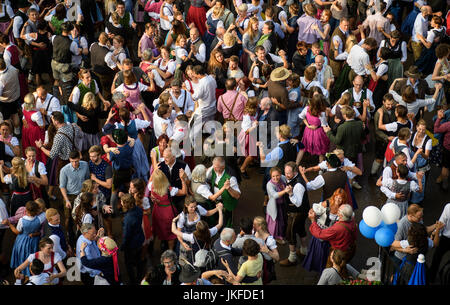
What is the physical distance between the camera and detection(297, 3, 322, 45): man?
12242 mm

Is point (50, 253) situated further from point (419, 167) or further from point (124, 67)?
point (419, 167)

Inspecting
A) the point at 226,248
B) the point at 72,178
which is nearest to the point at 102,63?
the point at 72,178

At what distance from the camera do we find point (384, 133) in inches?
404

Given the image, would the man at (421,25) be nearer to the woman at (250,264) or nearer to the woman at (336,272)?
the woman at (336,272)

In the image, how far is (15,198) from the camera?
868 cm

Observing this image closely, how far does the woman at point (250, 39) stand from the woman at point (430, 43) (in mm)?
3062

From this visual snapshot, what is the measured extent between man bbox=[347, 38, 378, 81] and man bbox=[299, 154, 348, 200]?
297 centimetres

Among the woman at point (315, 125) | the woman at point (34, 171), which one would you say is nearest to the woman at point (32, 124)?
the woman at point (34, 171)

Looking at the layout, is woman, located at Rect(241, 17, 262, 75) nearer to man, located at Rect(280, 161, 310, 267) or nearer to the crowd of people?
the crowd of people

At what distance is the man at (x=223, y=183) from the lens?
8613 millimetres

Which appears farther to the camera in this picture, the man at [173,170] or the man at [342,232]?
A: the man at [173,170]

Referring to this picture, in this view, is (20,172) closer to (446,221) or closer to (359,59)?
(446,221)

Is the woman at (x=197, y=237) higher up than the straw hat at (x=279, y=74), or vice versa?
the straw hat at (x=279, y=74)

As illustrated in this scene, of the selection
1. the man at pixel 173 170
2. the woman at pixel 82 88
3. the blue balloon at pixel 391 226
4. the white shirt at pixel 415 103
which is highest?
the woman at pixel 82 88
